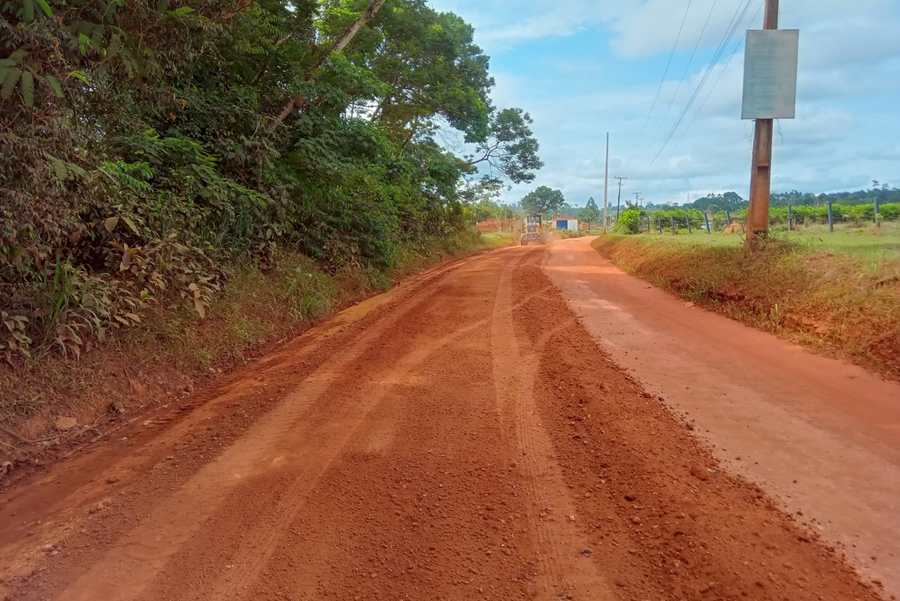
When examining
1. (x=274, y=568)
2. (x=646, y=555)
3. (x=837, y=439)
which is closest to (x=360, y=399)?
(x=274, y=568)

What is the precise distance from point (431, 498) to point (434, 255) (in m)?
18.2

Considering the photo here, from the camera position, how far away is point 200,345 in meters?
6.12

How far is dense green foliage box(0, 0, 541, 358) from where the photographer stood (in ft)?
13.6

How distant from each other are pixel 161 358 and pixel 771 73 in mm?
12224

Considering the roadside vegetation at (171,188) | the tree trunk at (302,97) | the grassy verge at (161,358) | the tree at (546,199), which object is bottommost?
the grassy verge at (161,358)

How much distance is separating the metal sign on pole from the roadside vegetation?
786 centimetres

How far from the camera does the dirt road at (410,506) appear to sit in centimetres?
246

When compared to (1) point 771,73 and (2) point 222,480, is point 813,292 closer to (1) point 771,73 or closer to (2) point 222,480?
(1) point 771,73

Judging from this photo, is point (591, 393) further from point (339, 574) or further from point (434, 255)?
point (434, 255)

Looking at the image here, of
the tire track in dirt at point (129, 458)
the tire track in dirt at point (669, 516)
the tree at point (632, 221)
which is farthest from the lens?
the tree at point (632, 221)

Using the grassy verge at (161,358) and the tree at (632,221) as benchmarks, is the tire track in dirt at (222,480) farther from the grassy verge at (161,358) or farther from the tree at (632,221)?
the tree at (632,221)

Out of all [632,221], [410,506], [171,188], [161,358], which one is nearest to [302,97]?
[171,188]

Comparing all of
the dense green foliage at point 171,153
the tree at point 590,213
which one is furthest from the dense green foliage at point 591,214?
the dense green foliage at point 171,153

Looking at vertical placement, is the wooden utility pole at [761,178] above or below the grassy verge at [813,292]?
above
